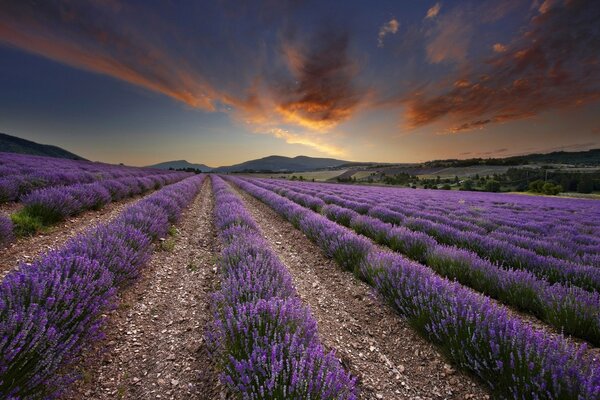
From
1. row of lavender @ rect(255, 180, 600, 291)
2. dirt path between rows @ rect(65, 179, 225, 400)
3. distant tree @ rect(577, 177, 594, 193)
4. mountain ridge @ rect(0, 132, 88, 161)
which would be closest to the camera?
dirt path between rows @ rect(65, 179, 225, 400)

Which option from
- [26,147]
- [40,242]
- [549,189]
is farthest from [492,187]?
[26,147]

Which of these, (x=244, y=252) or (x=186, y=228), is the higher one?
(x=244, y=252)

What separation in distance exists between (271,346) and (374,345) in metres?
1.53

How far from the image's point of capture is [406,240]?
17.0ft

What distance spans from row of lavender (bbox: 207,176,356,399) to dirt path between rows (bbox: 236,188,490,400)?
1.38 ft

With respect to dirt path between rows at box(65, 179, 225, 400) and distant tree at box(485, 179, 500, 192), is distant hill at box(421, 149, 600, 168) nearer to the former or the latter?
distant tree at box(485, 179, 500, 192)

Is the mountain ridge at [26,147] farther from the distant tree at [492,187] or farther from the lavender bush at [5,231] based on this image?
the distant tree at [492,187]

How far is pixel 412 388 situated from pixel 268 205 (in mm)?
10529

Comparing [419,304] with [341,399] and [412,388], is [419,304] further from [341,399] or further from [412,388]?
[341,399]

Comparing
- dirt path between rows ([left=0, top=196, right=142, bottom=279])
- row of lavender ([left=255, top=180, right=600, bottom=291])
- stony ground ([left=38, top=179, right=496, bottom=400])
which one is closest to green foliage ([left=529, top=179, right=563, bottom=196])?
row of lavender ([left=255, top=180, right=600, bottom=291])

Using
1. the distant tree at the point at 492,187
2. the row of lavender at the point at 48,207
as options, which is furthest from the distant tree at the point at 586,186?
the row of lavender at the point at 48,207

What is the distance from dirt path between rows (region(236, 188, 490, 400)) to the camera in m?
2.00

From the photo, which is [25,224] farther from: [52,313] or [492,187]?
[492,187]

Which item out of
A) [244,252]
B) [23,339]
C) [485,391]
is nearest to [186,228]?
[244,252]
